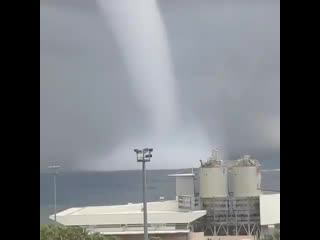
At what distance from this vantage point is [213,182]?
2471 millimetres

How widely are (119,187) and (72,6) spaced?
952 mm

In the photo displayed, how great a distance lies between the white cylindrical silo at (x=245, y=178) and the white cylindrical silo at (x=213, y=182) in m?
0.05

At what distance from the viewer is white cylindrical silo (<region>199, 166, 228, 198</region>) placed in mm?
2416

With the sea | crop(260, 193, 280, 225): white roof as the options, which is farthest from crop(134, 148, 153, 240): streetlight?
crop(260, 193, 280, 225): white roof

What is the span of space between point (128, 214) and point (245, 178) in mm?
639

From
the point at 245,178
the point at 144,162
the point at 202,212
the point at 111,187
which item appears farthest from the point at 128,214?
the point at 245,178

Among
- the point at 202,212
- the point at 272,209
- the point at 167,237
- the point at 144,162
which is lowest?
the point at 167,237

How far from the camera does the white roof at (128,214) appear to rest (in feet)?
7.93

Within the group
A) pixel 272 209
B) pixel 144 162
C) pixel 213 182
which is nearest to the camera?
pixel 272 209

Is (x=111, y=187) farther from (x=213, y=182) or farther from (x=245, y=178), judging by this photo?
(x=245, y=178)

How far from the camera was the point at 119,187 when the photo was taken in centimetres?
241
